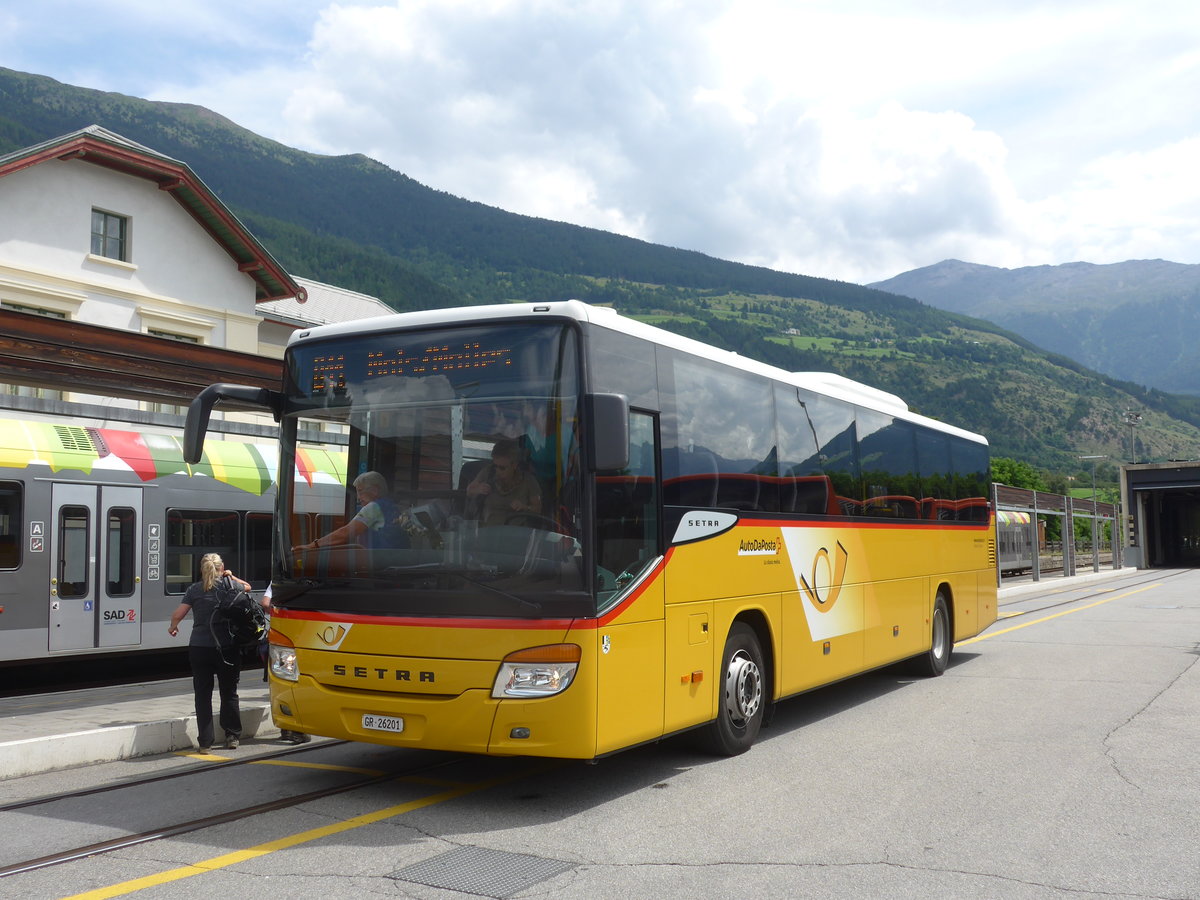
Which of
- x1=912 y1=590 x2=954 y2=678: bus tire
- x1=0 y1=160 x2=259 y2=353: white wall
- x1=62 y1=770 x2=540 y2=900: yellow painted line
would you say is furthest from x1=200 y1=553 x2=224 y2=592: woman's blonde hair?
x1=0 y1=160 x2=259 y2=353: white wall

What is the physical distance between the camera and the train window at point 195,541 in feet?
53.0

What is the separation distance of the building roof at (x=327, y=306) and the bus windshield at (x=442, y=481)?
92.9ft

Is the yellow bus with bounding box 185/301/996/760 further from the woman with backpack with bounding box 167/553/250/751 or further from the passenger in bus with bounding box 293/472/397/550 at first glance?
the woman with backpack with bounding box 167/553/250/751

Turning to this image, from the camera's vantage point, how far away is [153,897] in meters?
4.94

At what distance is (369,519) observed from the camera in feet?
22.6

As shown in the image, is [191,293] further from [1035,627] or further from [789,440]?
[789,440]

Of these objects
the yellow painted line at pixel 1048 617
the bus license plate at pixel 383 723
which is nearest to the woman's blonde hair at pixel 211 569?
the bus license plate at pixel 383 723

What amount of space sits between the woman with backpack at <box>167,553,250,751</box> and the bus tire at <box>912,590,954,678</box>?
765cm

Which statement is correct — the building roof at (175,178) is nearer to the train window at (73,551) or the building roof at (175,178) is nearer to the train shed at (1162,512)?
the train window at (73,551)

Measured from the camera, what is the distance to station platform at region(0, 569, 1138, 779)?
8023mm

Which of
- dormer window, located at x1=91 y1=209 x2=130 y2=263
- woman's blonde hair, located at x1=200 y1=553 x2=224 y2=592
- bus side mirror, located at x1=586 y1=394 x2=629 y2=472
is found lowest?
woman's blonde hair, located at x1=200 y1=553 x2=224 y2=592

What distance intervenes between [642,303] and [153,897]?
600 ft

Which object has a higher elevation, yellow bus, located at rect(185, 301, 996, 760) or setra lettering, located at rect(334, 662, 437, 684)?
yellow bus, located at rect(185, 301, 996, 760)

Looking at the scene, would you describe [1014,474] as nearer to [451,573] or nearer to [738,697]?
[738,697]
